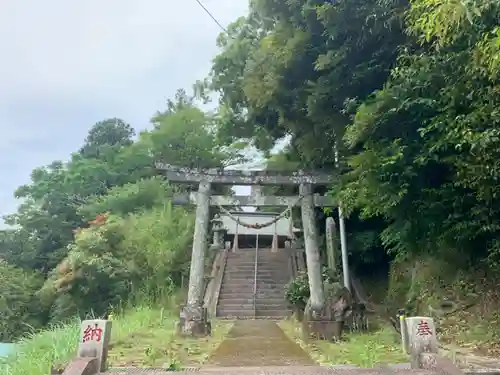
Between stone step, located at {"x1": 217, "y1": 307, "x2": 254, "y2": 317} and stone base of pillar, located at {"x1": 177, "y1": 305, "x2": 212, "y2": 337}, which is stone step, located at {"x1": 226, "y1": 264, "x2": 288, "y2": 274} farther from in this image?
stone base of pillar, located at {"x1": 177, "y1": 305, "x2": 212, "y2": 337}

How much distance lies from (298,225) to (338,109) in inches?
326

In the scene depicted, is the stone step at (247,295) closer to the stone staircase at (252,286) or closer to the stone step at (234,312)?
the stone staircase at (252,286)

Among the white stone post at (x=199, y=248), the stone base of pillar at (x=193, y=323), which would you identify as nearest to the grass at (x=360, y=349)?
the stone base of pillar at (x=193, y=323)

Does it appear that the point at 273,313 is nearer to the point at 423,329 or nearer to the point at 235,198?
the point at 235,198

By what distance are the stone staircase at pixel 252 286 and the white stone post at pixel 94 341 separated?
Answer: 906cm

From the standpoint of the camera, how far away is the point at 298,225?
55.2ft

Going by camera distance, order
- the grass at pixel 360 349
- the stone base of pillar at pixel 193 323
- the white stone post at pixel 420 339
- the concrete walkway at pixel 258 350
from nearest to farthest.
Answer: the white stone post at pixel 420 339, the grass at pixel 360 349, the concrete walkway at pixel 258 350, the stone base of pillar at pixel 193 323

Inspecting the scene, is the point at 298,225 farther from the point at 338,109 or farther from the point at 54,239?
the point at 54,239

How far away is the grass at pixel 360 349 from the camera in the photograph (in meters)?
5.68

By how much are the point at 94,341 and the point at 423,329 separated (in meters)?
3.29

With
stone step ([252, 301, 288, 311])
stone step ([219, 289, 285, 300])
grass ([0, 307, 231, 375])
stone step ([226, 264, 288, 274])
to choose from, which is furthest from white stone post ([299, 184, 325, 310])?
stone step ([226, 264, 288, 274])

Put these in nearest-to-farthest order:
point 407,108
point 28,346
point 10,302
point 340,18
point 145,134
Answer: point 407,108 → point 28,346 → point 340,18 → point 10,302 → point 145,134

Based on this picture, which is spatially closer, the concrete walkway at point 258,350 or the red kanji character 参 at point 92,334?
the red kanji character 参 at point 92,334

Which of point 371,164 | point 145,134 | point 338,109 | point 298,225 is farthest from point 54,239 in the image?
point 371,164
